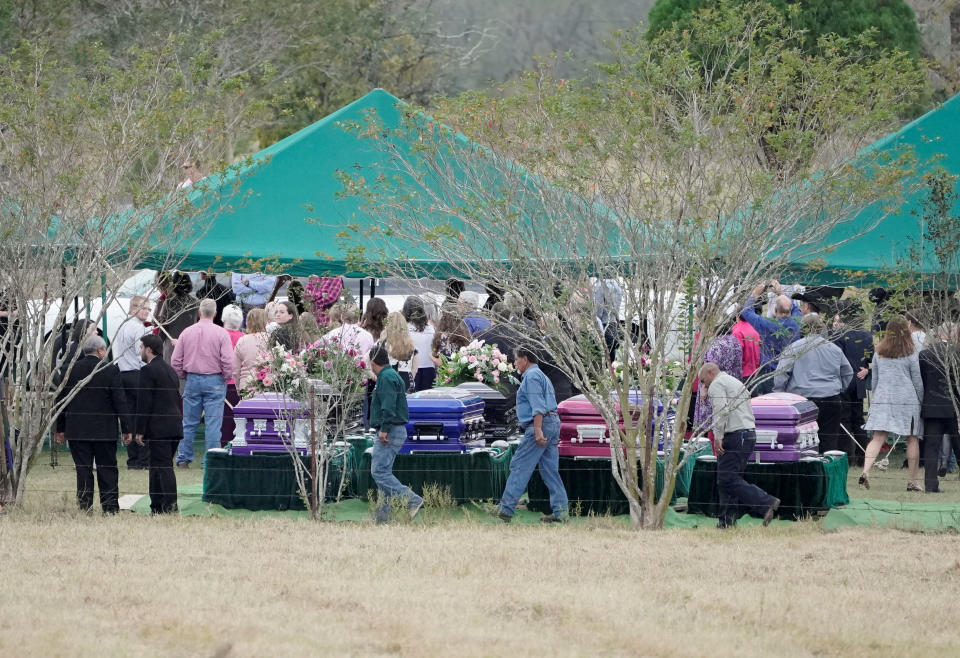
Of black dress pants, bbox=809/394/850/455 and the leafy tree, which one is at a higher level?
the leafy tree

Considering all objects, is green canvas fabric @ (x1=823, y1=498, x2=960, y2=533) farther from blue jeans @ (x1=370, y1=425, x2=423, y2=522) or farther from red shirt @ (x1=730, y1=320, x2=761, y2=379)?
blue jeans @ (x1=370, y1=425, x2=423, y2=522)

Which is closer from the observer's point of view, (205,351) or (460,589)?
(460,589)

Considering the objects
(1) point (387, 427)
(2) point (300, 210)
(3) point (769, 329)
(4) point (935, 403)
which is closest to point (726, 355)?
(3) point (769, 329)

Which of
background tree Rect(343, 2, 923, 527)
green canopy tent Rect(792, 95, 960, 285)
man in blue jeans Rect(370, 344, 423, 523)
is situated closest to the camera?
background tree Rect(343, 2, 923, 527)

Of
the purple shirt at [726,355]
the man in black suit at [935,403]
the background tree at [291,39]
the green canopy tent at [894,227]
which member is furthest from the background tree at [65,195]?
the background tree at [291,39]

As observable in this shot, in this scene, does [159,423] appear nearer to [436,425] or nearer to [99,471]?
[99,471]

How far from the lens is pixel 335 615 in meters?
7.25

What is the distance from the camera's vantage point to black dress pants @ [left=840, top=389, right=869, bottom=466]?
545 inches

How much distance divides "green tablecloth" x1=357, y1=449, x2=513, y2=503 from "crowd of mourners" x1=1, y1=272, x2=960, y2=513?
2.89 feet

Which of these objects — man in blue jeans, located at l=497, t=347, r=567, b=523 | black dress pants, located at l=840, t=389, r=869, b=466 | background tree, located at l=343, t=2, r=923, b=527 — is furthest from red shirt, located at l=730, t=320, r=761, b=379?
man in blue jeans, located at l=497, t=347, r=567, b=523

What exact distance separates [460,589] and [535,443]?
262 cm

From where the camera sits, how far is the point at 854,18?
1156 inches

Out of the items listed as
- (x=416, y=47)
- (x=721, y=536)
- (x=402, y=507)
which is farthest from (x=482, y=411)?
(x=416, y=47)

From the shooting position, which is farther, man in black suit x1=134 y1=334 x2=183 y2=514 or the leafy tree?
the leafy tree
